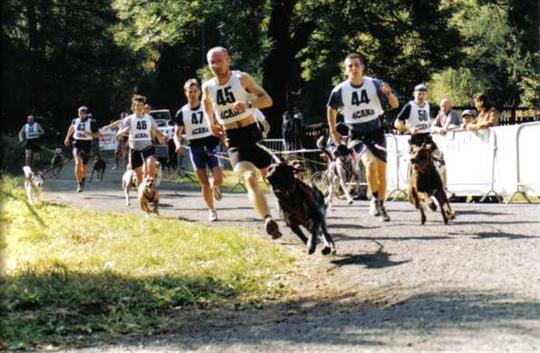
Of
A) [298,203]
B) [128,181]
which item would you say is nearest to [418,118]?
[298,203]

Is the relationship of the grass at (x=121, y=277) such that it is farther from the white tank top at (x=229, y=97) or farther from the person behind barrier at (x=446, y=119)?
the person behind barrier at (x=446, y=119)

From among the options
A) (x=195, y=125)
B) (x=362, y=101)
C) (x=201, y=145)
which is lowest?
(x=201, y=145)

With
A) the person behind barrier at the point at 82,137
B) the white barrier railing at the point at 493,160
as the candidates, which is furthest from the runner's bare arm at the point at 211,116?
the person behind barrier at the point at 82,137

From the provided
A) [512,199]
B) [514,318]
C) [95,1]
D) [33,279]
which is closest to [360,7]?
[512,199]

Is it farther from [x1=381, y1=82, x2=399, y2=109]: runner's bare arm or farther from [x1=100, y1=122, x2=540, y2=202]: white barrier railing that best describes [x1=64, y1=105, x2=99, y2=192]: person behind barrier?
[x1=381, y1=82, x2=399, y2=109]: runner's bare arm

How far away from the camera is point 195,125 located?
1284 centimetres

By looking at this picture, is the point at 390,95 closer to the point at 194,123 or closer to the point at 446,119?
the point at 194,123

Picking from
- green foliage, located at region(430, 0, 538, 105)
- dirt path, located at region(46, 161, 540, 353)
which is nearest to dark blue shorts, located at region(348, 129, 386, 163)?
dirt path, located at region(46, 161, 540, 353)

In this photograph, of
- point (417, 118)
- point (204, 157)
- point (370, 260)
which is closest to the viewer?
point (370, 260)

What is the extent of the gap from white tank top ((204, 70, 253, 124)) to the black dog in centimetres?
105

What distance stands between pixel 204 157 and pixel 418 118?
12.0 ft

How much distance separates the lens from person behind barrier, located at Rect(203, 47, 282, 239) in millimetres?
9008

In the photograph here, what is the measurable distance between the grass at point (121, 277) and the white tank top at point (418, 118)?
13.2 feet

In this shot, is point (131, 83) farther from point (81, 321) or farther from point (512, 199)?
point (81, 321)
